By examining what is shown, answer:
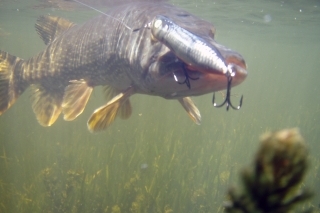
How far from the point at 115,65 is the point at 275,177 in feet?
13.6

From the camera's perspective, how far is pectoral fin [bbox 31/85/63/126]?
6.58 metres

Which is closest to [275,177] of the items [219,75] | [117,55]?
[219,75]

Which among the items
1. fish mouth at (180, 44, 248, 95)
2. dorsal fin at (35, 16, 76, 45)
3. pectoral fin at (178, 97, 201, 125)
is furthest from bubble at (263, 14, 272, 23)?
fish mouth at (180, 44, 248, 95)

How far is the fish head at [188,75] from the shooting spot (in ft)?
8.93

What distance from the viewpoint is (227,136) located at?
1567 centimetres

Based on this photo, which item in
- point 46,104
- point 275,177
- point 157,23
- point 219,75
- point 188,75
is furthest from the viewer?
point 46,104

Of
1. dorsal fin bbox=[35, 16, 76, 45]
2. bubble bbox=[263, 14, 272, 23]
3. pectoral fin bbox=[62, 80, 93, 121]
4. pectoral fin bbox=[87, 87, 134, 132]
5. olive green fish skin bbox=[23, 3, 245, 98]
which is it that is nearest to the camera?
olive green fish skin bbox=[23, 3, 245, 98]

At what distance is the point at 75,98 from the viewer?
5.83 metres

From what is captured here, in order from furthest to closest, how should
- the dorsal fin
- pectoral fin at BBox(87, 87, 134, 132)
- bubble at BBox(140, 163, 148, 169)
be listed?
bubble at BBox(140, 163, 148, 169)
the dorsal fin
pectoral fin at BBox(87, 87, 134, 132)

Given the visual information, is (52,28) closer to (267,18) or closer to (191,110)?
(191,110)

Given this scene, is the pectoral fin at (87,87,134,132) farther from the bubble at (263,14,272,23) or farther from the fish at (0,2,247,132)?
the bubble at (263,14,272,23)

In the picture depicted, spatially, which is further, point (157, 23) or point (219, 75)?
point (157, 23)

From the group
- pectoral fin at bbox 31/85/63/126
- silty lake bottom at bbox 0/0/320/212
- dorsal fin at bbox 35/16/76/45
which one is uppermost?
dorsal fin at bbox 35/16/76/45

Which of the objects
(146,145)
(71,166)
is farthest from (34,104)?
(146,145)
